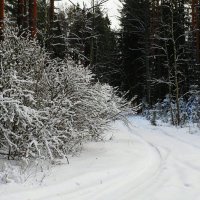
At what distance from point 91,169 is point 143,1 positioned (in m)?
33.0

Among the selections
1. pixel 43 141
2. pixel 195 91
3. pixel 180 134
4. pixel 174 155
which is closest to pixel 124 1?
pixel 195 91

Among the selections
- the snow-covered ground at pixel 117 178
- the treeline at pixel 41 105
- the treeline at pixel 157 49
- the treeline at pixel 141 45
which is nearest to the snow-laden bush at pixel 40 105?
the treeline at pixel 41 105

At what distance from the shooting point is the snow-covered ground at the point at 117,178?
735cm

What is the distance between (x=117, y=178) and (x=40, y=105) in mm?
2574

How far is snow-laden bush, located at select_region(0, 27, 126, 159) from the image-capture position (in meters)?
8.81

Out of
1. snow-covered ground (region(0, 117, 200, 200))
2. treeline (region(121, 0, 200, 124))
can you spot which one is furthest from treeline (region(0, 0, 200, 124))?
snow-covered ground (region(0, 117, 200, 200))

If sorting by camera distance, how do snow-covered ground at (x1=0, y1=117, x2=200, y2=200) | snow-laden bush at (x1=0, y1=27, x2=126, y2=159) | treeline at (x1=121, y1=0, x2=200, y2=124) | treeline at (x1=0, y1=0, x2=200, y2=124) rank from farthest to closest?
treeline at (x1=121, y1=0, x2=200, y2=124)
treeline at (x1=0, y1=0, x2=200, y2=124)
snow-laden bush at (x1=0, y1=27, x2=126, y2=159)
snow-covered ground at (x1=0, y1=117, x2=200, y2=200)

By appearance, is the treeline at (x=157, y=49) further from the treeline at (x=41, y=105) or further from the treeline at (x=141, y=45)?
the treeline at (x=41, y=105)

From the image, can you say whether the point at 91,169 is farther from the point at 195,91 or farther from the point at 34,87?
the point at 195,91

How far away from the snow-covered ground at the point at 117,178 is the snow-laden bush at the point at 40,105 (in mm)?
629

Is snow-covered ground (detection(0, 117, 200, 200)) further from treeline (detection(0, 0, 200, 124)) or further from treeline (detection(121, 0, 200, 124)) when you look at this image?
treeline (detection(121, 0, 200, 124))

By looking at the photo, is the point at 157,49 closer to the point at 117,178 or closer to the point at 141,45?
the point at 141,45

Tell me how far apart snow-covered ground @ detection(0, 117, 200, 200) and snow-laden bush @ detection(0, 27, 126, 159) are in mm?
629

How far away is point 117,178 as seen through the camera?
865 centimetres
